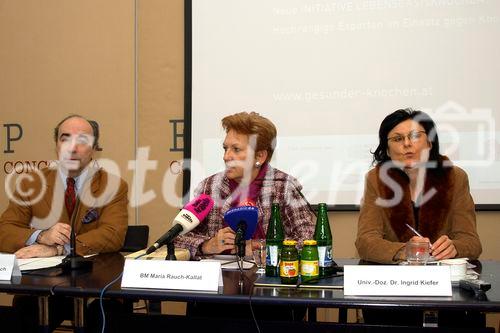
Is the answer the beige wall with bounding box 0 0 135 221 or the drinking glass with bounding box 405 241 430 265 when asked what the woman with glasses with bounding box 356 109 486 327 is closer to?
the drinking glass with bounding box 405 241 430 265

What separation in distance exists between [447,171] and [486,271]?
2.05ft

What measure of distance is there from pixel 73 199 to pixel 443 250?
1714 mm

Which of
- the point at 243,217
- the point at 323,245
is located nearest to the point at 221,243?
the point at 243,217

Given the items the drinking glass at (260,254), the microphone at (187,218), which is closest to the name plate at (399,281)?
the drinking glass at (260,254)

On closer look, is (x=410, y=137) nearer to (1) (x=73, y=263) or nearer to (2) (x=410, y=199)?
(2) (x=410, y=199)

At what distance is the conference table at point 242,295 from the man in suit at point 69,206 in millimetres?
417

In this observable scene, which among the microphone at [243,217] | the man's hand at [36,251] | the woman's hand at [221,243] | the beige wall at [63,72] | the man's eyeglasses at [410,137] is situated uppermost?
the beige wall at [63,72]

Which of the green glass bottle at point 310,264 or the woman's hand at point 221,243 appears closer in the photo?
the green glass bottle at point 310,264

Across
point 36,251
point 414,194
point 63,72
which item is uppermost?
point 63,72

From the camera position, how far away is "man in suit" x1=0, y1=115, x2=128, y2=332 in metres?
2.31

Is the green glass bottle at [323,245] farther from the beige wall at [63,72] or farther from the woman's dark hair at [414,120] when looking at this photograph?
the beige wall at [63,72]

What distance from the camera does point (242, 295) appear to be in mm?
1468

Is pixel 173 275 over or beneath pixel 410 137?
beneath

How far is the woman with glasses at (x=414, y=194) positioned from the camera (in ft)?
7.28
